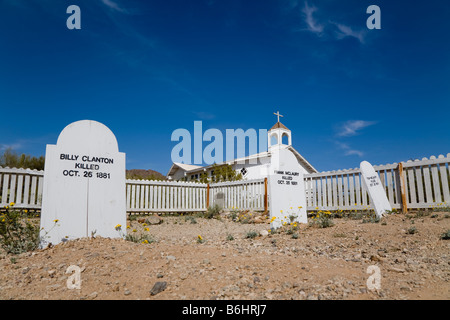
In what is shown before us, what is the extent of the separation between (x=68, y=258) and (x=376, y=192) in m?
8.40

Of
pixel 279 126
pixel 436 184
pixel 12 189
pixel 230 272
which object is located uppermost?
pixel 279 126

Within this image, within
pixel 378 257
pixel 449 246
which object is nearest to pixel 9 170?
pixel 378 257

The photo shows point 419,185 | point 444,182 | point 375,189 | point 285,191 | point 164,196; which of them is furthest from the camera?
point 164,196

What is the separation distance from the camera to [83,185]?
5.19 metres

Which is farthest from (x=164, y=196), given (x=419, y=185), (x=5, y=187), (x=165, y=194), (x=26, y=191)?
(x=419, y=185)

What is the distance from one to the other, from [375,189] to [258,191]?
5.82 meters

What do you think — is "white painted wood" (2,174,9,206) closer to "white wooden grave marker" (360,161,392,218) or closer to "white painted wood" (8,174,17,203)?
"white painted wood" (8,174,17,203)

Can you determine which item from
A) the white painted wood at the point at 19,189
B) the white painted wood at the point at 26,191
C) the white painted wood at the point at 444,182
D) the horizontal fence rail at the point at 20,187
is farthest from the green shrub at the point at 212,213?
the white painted wood at the point at 444,182

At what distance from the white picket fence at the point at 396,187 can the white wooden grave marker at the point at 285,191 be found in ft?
10.6

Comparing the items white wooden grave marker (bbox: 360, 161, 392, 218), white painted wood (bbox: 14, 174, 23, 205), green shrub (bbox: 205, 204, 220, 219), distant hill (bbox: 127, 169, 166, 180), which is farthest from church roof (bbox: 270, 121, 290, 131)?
white painted wood (bbox: 14, 174, 23, 205)

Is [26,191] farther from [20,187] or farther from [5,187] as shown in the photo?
[5,187]

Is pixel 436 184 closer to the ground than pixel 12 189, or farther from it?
closer to the ground

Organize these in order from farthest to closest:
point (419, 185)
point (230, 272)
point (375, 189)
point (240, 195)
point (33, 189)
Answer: point (240, 195), point (33, 189), point (419, 185), point (375, 189), point (230, 272)
